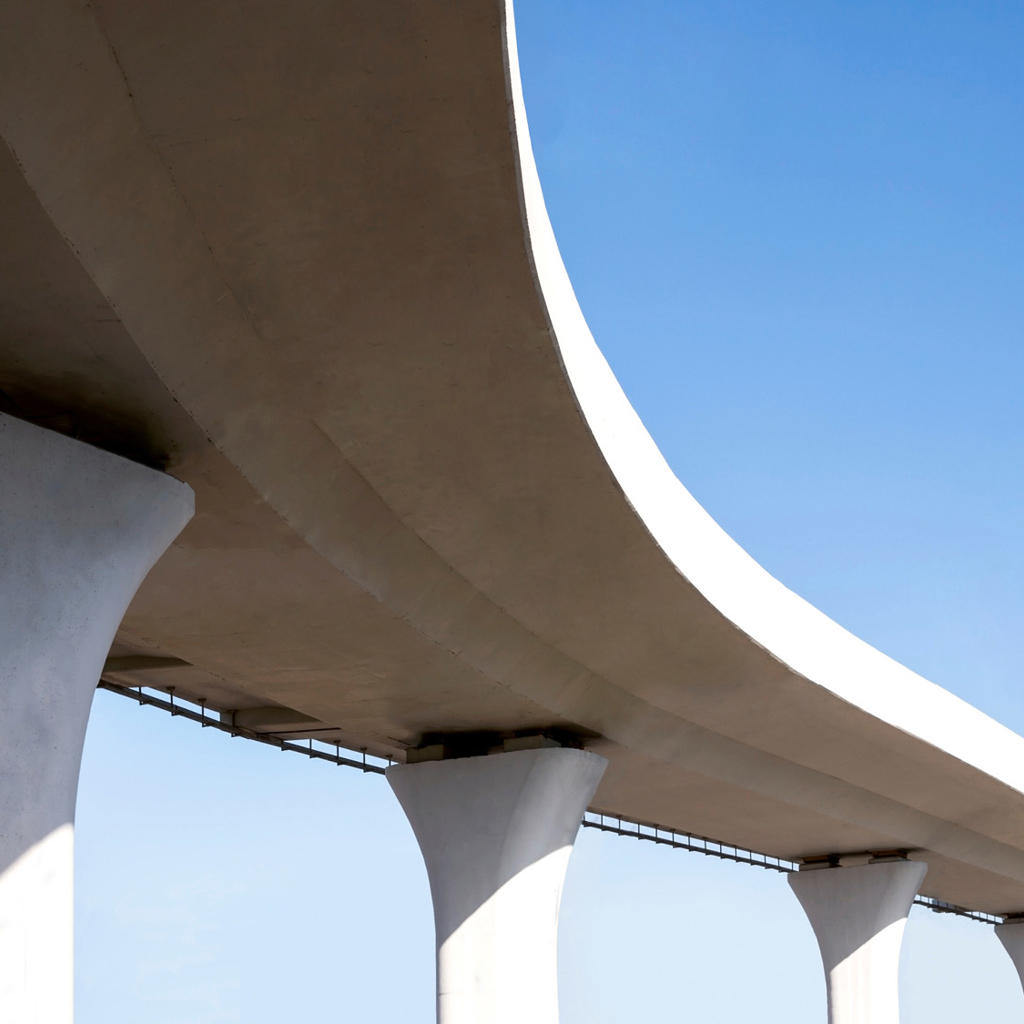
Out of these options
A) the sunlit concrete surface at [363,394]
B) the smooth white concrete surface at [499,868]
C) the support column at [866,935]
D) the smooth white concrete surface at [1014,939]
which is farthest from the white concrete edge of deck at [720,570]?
the smooth white concrete surface at [1014,939]

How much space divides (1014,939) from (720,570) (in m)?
39.4

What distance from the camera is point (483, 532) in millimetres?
15695

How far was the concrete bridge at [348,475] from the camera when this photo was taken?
29.5ft

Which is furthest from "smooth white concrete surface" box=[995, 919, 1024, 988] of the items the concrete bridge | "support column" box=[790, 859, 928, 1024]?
the concrete bridge

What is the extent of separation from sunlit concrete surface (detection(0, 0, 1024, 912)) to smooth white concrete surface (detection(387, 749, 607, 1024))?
2.66 ft

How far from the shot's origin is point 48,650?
431 inches

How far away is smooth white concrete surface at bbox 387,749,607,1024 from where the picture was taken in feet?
70.6

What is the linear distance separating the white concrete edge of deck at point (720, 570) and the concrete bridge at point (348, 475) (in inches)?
3.0

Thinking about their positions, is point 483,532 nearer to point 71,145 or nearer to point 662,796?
point 71,145

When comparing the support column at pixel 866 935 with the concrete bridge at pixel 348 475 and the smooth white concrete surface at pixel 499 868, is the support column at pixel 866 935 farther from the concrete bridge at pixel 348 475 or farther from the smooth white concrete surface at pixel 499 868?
the smooth white concrete surface at pixel 499 868

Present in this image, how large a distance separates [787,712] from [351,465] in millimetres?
11026

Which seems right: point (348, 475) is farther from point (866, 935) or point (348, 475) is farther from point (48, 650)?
point (866, 935)

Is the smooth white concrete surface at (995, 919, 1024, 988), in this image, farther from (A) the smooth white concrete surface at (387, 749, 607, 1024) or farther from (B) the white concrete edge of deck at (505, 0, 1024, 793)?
(A) the smooth white concrete surface at (387, 749, 607, 1024)

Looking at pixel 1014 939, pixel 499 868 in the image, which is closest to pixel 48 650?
pixel 499 868
